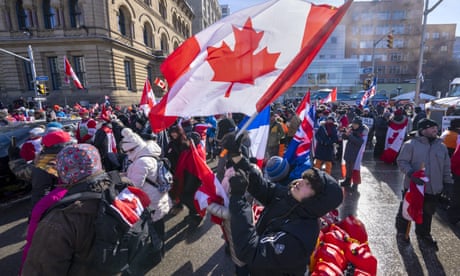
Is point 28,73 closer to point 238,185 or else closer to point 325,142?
point 325,142

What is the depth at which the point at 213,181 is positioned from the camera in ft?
8.23

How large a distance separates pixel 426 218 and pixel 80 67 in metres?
27.6

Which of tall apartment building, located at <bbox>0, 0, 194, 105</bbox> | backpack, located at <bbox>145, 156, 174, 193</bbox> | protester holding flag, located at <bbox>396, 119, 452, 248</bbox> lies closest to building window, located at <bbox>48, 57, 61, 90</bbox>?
tall apartment building, located at <bbox>0, 0, 194, 105</bbox>

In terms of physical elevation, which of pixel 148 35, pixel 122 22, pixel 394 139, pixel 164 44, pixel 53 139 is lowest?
pixel 394 139

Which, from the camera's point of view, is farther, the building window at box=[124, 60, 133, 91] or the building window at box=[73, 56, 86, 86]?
the building window at box=[124, 60, 133, 91]

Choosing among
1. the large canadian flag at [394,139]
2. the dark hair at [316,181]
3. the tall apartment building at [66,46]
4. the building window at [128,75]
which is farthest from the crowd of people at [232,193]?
the building window at [128,75]

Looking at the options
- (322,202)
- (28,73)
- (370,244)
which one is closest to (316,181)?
(322,202)

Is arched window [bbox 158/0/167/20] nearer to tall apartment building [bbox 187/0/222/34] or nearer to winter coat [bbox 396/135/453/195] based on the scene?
tall apartment building [bbox 187/0/222/34]

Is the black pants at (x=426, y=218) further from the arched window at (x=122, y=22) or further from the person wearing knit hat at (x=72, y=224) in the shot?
the arched window at (x=122, y=22)

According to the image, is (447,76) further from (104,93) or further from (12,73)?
(12,73)

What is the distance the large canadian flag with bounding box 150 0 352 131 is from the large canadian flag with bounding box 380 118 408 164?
21.7ft

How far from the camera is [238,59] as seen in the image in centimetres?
269

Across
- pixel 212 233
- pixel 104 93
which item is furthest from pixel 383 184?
pixel 104 93

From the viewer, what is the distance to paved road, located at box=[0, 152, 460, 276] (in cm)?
312
